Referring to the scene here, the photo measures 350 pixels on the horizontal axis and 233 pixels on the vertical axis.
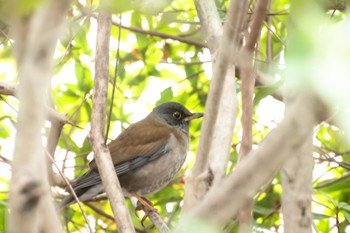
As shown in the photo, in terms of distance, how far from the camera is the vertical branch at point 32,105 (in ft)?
5.02

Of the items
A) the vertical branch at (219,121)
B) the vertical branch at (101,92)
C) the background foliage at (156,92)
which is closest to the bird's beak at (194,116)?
the background foliage at (156,92)

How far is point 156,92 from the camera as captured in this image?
252 inches

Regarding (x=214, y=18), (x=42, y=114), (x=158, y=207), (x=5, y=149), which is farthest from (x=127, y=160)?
(x=42, y=114)

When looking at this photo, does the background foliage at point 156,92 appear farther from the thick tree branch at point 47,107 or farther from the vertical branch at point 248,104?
the vertical branch at point 248,104

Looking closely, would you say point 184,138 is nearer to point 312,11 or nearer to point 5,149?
point 5,149

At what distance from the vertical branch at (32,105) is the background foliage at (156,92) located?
3.45 meters

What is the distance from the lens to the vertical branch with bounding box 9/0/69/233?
5.02ft

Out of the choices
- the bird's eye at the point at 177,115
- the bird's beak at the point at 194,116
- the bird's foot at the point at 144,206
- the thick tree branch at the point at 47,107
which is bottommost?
the bird's foot at the point at 144,206

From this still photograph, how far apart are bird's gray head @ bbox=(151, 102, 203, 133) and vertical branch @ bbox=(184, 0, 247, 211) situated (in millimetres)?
3319

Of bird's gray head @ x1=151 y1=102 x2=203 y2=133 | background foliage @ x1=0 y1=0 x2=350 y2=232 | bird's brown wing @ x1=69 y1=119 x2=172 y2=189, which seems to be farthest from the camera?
bird's gray head @ x1=151 y1=102 x2=203 y2=133

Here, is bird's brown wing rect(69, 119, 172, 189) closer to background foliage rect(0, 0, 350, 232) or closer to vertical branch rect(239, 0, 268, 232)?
background foliage rect(0, 0, 350, 232)

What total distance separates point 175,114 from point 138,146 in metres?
0.72

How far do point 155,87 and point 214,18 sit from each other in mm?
2622

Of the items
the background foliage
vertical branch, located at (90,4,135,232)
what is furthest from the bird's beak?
vertical branch, located at (90,4,135,232)
